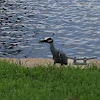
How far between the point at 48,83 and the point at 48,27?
1037 centimetres

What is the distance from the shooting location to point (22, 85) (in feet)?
25.5

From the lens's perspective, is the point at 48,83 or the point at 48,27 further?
the point at 48,27

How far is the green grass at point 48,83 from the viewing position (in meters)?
7.00

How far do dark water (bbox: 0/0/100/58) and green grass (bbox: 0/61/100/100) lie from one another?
516 centimetres

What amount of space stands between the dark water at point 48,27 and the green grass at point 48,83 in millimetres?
5158

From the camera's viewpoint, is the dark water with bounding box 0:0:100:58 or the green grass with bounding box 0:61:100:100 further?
the dark water with bounding box 0:0:100:58

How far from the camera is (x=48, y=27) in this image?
18.2 meters

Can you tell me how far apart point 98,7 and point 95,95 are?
15978 millimetres

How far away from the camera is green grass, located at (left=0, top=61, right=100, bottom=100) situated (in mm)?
7000

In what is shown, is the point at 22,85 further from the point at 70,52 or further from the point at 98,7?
the point at 98,7

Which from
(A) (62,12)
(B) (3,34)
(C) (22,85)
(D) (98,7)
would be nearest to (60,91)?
(C) (22,85)

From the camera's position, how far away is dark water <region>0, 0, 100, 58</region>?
1507 cm

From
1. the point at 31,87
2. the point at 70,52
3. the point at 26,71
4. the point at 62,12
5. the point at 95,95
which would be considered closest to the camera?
the point at 95,95

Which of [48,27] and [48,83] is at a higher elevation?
[48,83]
